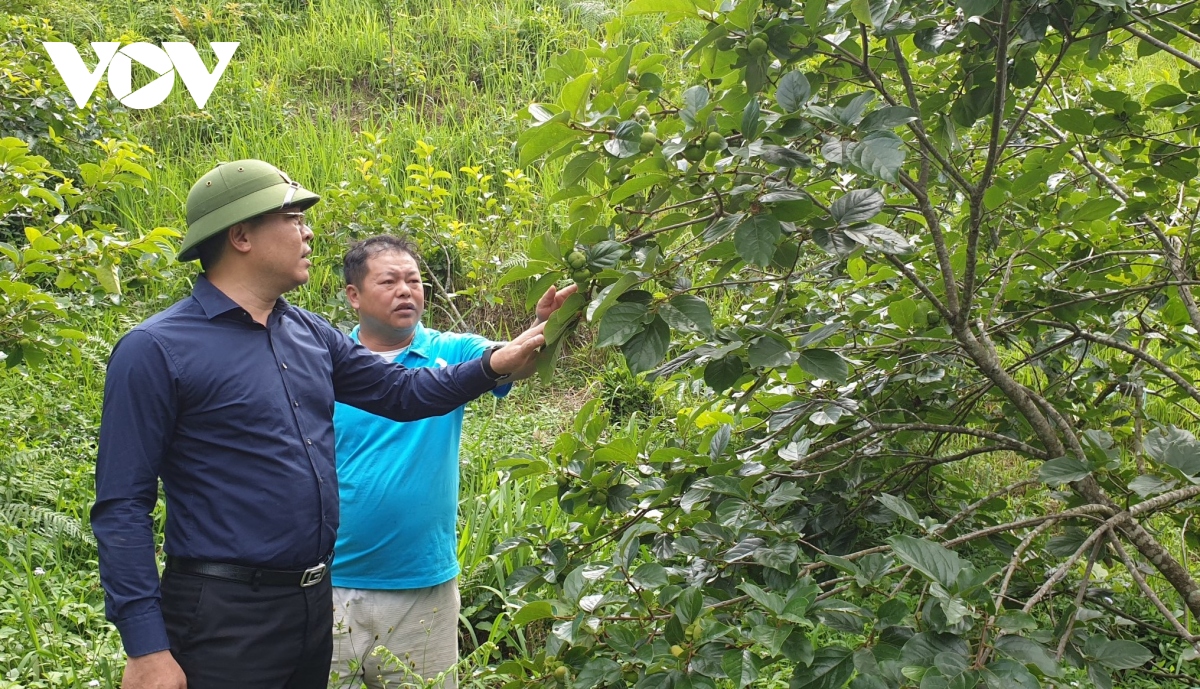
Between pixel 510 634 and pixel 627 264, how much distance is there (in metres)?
2.51

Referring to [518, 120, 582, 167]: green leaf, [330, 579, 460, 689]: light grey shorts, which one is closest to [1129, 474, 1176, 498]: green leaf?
[518, 120, 582, 167]: green leaf

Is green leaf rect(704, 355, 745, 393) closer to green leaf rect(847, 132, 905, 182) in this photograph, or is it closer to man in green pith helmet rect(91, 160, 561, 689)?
green leaf rect(847, 132, 905, 182)

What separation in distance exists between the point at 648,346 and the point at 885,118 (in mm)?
490

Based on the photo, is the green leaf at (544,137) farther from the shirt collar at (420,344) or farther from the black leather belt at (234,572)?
the shirt collar at (420,344)

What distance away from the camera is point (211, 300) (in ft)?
7.26

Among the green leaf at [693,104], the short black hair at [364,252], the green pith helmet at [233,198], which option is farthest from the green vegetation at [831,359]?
the green pith helmet at [233,198]

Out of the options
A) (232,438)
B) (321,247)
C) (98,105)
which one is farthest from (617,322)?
(98,105)

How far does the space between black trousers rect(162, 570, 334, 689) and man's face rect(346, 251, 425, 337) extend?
887 millimetres

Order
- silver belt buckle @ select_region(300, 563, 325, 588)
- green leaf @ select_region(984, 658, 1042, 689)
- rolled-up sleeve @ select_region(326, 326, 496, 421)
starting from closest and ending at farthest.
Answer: green leaf @ select_region(984, 658, 1042, 689)
silver belt buckle @ select_region(300, 563, 325, 588)
rolled-up sleeve @ select_region(326, 326, 496, 421)

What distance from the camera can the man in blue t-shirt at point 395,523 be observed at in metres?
2.66

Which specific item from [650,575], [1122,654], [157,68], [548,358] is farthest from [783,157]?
[157,68]

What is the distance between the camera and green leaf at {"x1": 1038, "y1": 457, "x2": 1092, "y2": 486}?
1.64 metres

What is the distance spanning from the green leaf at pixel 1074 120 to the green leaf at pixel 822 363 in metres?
0.85

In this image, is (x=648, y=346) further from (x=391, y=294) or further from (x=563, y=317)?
(x=391, y=294)
